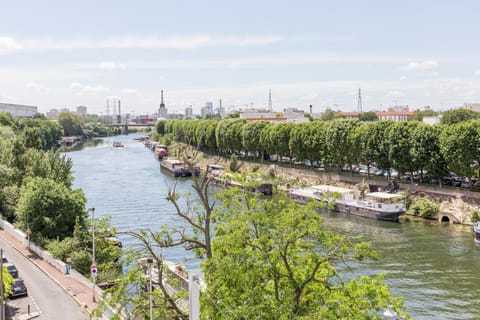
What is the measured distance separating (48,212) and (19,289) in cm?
1264

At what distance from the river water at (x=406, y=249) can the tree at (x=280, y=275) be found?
10.4 ft

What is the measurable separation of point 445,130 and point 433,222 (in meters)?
11.3

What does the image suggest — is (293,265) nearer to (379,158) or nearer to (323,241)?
(323,241)

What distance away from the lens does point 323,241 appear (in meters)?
19.1

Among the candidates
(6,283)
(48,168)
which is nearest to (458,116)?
(48,168)

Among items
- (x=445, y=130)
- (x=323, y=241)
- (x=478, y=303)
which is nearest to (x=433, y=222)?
(x=445, y=130)

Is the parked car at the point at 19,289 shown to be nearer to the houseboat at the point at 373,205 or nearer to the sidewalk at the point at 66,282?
the sidewalk at the point at 66,282

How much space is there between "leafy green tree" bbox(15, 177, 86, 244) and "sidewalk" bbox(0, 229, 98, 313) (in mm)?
1622

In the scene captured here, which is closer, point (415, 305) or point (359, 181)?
point (415, 305)

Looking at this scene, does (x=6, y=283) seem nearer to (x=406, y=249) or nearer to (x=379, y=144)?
(x=406, y=249)

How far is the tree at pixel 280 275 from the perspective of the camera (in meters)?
17.0

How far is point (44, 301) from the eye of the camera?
106 ft

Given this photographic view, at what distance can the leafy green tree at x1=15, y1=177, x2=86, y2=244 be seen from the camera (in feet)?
147

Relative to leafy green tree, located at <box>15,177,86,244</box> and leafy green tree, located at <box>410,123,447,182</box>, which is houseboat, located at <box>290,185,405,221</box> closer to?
leafy green tree, located at <box>410,123,447,182</box>
